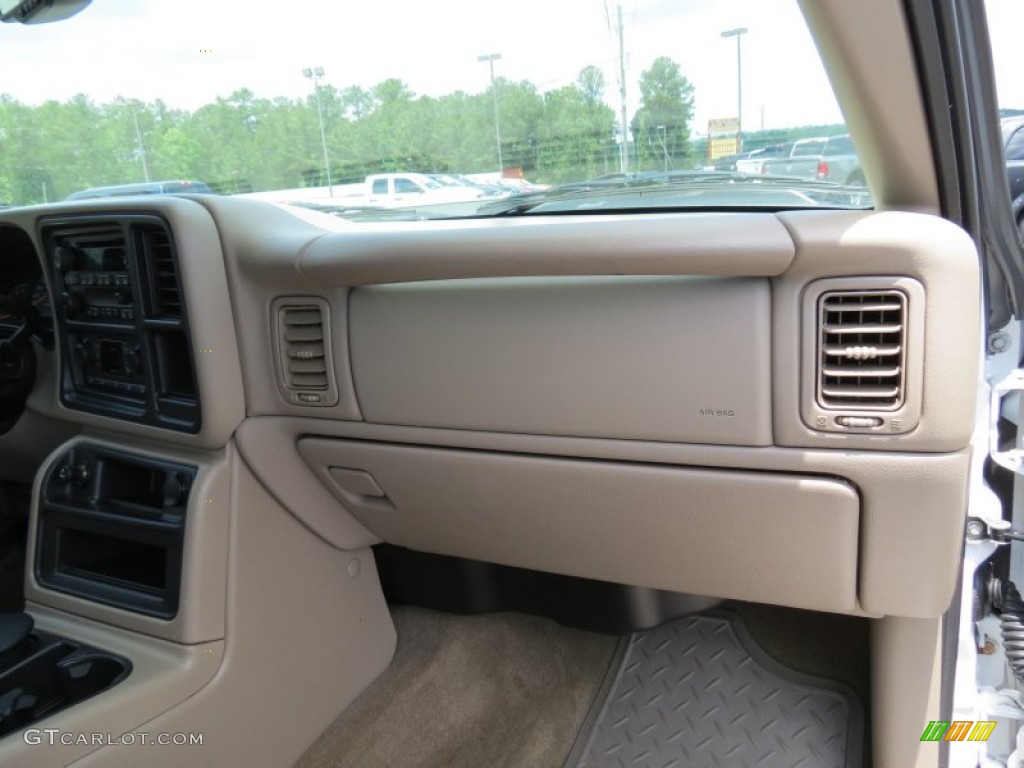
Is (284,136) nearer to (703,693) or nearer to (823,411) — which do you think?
(823,411)

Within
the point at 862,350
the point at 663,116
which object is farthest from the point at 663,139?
the point at 862,350

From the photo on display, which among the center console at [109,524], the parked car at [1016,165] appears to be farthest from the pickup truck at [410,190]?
the parked car at [1016,165]

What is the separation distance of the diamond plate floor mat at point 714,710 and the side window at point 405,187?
1.48 meters

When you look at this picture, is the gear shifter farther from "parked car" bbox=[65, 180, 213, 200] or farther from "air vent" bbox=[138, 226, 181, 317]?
"parked car" bbox=[65, 180, 213, 200]

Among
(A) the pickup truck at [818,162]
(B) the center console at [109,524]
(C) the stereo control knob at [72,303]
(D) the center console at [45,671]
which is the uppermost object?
(A) the pickup truck at [818,162]

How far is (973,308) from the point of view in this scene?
1276 millimetres

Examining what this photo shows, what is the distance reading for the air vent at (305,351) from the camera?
186 cm

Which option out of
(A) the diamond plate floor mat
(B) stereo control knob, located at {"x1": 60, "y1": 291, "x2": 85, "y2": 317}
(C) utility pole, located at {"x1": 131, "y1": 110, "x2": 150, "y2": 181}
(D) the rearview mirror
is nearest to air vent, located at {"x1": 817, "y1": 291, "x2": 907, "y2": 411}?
(A) the diamond plate floor mat

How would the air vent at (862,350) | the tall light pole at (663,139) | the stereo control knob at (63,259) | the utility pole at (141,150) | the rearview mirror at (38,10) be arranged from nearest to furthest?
1. the air vent at (862,350)
2. the tall light pole at (663,139)
3. the rearview mirror at (38,10)
4. the stereo control knob at (63,259)
5. the utility pole at (141,150)

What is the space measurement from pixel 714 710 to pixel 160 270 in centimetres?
183

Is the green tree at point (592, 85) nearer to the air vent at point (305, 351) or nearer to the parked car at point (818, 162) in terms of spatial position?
the parked car at point (818, 162)

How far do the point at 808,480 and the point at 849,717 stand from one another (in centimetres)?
97

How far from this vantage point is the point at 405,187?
2111 millimetres

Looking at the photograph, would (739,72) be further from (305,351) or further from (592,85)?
(305,351)
